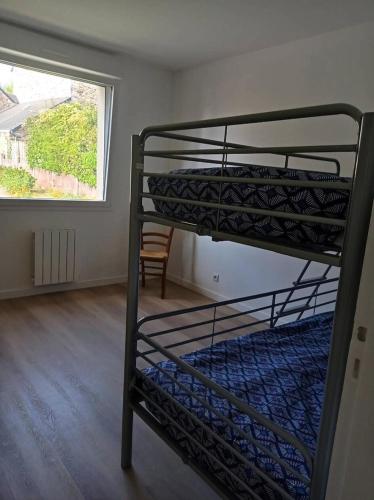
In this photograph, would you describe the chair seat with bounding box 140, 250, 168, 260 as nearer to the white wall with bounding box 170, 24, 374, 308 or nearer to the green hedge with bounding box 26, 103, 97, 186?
the white wall with bounding box 170, 24, 374, 308

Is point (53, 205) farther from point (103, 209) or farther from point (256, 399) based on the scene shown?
point (256, 399)

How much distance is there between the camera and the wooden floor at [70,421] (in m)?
1.52

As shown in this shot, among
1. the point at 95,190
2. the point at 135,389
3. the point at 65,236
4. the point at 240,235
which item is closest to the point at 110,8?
the point at 95,190

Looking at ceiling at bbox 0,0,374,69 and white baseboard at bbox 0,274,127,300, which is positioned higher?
ceiling at bbox 0,0,374,69

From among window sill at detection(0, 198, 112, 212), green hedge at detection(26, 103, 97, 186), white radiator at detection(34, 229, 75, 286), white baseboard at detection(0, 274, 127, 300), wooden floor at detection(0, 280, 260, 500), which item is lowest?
wooden floor at detection(0, 280, 260, 500)

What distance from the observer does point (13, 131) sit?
346cm

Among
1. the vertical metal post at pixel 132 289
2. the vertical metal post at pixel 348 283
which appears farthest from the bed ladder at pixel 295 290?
the vertical metal post at pixel 348 283

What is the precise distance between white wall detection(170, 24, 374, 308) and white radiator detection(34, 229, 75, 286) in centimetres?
131

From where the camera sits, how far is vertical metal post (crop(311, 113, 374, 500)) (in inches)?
28.0

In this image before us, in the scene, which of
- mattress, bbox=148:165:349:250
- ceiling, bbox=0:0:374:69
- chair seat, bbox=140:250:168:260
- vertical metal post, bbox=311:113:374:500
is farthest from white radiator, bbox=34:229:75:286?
vertical metal post, bbox=311:113:374:500

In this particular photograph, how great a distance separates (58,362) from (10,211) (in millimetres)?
1772

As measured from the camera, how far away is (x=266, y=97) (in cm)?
330

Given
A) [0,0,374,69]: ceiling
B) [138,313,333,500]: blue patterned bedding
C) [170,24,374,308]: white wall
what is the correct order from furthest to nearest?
[170,24,374,308]: white wall → [0,0,374,69]: ceiling → [138,313,333,500]: blue patterned bedding

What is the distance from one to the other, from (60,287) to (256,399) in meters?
3.09
